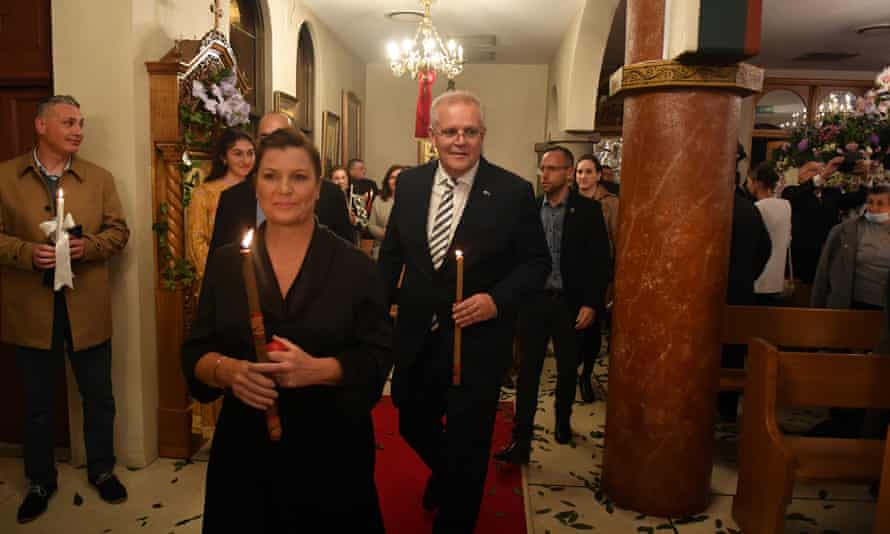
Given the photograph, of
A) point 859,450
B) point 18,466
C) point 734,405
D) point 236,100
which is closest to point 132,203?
point 236,100

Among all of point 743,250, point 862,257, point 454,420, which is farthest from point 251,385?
point 862,257

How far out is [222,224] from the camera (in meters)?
3.14

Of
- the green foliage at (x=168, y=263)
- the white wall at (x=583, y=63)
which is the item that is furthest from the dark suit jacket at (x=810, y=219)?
the green foliage at (x=168, y=263)

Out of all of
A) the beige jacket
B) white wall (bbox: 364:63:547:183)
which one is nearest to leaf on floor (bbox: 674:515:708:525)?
the beige jacket

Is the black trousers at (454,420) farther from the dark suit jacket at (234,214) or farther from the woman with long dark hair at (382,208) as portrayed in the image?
the woman with long dark hair at (382,208)

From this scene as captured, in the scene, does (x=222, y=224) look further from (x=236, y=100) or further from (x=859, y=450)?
(x=859, y=450)

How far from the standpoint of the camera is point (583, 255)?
165 inches

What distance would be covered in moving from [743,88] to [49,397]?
141 inches

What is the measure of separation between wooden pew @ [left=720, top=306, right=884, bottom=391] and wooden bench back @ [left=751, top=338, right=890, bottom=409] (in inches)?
31.0

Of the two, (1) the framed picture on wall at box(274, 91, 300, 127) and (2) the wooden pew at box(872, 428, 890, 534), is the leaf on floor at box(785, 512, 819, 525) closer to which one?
(2) the wooden pew at box(872, 428, 890, 534)

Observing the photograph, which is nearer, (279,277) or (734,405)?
(279,277)

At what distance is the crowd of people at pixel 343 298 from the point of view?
5.82ft

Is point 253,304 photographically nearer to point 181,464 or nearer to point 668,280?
point 668,280

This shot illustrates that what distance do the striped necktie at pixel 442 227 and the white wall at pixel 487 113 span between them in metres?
9.81
